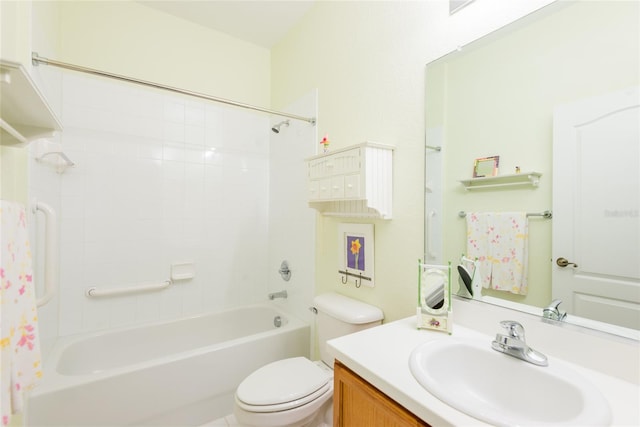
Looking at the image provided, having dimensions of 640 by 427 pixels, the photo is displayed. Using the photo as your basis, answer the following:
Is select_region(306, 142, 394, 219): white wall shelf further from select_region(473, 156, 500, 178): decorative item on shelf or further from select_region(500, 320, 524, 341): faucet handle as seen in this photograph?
select_region(500, 320, 524, 341): faucet handle

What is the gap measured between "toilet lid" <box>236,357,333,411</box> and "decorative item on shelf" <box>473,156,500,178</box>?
1151mm

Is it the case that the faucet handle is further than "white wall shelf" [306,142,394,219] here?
No

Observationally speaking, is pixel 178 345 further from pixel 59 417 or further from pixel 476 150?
pixel 476 150

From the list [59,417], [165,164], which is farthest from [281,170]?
[59,417]

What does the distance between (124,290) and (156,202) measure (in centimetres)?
65

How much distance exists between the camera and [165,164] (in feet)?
7.16

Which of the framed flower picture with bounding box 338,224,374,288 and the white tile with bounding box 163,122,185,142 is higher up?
the white tile with bounding box 163,122,185,142

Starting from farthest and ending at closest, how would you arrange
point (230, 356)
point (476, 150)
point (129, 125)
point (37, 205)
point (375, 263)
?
point (129, 125)
point (230, 356)
point (375, 263)
point (37, 205)
point (476, 150)

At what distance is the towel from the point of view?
0.99 m

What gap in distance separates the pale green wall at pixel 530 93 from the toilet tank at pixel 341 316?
50 cm

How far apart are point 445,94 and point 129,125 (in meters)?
2.09

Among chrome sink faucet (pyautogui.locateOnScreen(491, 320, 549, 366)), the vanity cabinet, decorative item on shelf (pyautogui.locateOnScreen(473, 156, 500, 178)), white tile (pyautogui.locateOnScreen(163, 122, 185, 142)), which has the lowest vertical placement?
the vanity cabinet

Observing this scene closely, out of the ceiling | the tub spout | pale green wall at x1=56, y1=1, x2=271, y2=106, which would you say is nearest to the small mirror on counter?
the tub spout

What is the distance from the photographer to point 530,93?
0.96 metres
